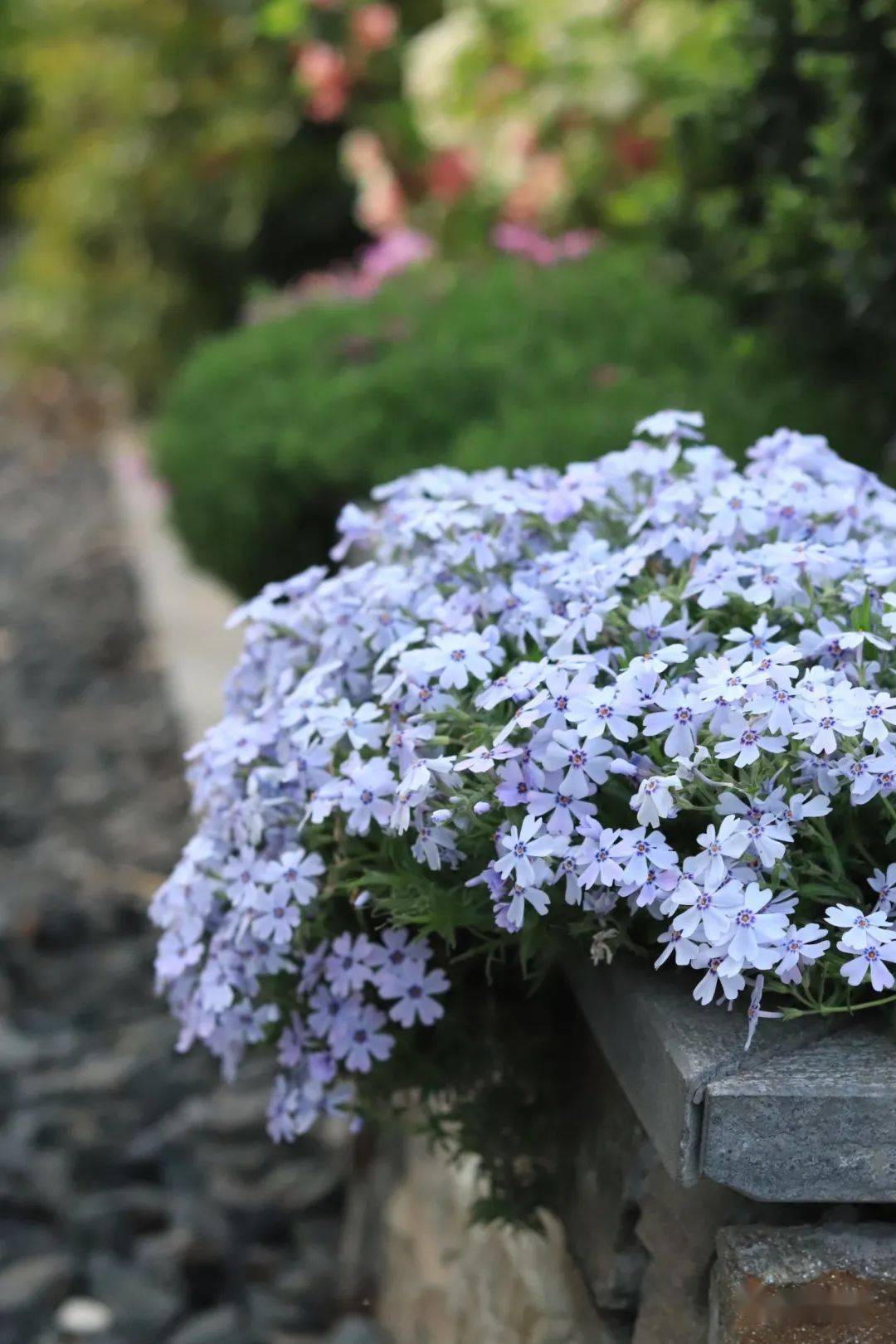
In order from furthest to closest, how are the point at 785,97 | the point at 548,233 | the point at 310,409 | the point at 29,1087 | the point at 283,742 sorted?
1. the point at 548,233
2. the point at 310,409
3. the point at 785,97
4. the point at 29,1087
5. the point at 283,742

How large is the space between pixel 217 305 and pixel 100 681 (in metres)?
3.50

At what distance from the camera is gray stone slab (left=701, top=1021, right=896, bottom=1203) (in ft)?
3.71

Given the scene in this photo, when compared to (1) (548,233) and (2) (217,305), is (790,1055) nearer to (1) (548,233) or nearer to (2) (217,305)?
(1) (548,233)

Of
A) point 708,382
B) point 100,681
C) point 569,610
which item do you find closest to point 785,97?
point 708,382

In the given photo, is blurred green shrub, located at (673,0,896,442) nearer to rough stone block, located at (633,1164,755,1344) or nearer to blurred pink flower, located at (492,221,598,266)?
blurred pink flower, located at (492,221,598,266)

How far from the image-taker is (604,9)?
4730 mm

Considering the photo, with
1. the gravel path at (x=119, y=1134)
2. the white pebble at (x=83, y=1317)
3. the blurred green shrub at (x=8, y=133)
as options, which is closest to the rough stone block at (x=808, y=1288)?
the gravel path at (x=119, y=1134)

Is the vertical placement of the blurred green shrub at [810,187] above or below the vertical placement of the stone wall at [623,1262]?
above

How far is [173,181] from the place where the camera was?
24.1ft

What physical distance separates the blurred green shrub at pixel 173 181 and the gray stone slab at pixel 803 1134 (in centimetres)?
653

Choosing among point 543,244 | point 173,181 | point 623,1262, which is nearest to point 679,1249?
point 623,1262

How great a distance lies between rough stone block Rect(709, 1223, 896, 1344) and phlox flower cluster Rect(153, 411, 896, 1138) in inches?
7.3

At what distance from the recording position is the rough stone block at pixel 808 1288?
1165 millimetres

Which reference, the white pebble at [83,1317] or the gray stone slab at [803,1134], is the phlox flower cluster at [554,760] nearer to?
the gray stone slab at [803,1134]
